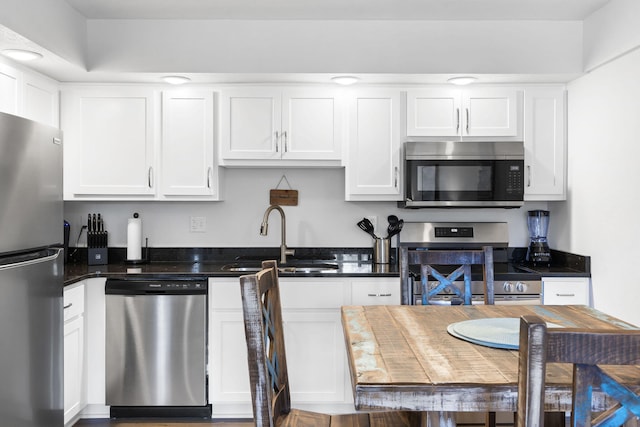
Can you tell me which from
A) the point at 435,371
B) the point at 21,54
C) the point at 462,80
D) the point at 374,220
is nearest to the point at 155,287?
the point at 21,54

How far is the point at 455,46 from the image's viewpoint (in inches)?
128

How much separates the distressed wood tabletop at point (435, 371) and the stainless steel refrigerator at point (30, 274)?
4.45 ft

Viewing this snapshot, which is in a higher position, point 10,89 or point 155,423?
point 10,89

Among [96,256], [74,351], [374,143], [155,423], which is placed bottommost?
[155,423]

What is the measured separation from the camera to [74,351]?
2.96 m

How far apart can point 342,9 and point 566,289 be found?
2149 millimetres

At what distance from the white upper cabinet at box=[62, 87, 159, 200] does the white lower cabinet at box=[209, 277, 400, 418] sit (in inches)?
36.9

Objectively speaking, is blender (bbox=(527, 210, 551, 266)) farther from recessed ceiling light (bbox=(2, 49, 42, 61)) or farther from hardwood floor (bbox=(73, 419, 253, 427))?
recessed ceiling light (bbox=(2, 49, 42, 61))

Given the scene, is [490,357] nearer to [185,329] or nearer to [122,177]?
[185,329]

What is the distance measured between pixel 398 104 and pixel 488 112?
59cm

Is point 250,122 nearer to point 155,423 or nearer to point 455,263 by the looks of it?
point 455,263

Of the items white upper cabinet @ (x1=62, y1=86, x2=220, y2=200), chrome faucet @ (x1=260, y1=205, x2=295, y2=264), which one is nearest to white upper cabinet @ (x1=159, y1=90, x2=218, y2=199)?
white upper cabinet @ (x1=62, y1=86, x2=220, y2=200)

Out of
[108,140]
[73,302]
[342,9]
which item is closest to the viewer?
[73,302]

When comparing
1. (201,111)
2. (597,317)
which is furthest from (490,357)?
(201,111)
